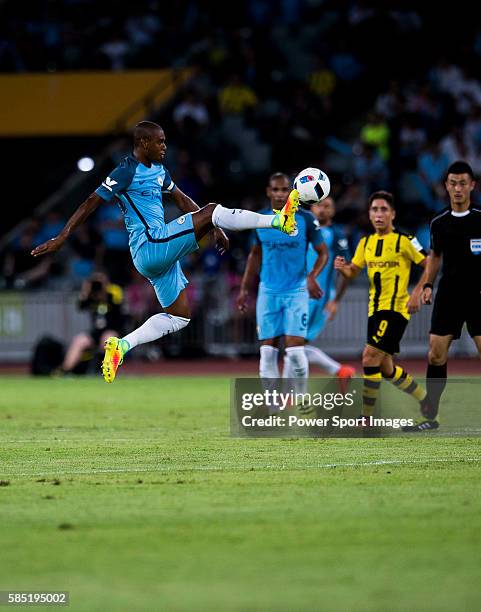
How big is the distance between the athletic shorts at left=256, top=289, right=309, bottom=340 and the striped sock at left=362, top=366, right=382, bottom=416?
1.44 metres

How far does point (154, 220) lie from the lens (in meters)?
12.1

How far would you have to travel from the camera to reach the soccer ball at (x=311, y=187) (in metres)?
11.8

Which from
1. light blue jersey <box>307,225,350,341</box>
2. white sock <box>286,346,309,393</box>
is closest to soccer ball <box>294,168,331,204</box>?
white sock <box>286,346,309,393</box>

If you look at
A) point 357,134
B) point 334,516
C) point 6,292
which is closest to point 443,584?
point 334,516

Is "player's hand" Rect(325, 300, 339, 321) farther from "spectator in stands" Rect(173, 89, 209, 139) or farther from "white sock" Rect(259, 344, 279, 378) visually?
"spectator in stands" Rect(173, 89, 209, 139)

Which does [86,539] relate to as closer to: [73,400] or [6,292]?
[73,400]

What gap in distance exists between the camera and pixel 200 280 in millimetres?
26594

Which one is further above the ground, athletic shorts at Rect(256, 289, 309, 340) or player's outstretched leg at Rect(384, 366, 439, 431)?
athletic shorts at Rect(256, 289, 309, 340)

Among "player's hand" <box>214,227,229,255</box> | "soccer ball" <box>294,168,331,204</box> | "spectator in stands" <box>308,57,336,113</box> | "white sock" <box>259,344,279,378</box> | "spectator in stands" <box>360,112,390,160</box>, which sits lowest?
"white sock" <box>259,344,279,378</box>

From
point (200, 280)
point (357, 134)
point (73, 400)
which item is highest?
point (357, 134)

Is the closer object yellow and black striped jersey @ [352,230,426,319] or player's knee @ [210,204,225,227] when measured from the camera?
player's knee @ [210,204,225,227]

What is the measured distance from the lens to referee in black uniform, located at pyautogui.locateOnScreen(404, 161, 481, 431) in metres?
12.1

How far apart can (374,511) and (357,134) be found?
22.6m

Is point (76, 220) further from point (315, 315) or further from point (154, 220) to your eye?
point (315, 315)
